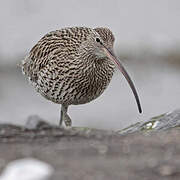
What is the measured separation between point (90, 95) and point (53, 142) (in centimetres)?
390

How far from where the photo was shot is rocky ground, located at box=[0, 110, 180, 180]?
727 cm

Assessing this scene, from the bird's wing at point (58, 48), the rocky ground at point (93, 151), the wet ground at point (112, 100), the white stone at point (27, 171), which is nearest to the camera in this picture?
the white stone at point (27, 171)

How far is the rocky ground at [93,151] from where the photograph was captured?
7266 mm

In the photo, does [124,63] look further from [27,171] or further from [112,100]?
[27,171]

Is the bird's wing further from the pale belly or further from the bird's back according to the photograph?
the pale belly

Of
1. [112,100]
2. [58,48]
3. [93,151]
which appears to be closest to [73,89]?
[58,48]

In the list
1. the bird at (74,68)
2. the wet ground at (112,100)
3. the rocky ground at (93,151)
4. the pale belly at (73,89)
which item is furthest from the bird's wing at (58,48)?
the wet ground at (112,100)

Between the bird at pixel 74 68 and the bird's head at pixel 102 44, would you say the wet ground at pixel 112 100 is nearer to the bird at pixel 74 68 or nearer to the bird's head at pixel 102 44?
the bird at pixel 74 68

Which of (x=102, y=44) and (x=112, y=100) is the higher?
(x=112, y=100)

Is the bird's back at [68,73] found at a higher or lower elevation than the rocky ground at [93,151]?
higher

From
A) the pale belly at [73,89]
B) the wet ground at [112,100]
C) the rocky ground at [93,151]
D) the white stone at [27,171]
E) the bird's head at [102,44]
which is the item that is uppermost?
the wet ground at [112,100]

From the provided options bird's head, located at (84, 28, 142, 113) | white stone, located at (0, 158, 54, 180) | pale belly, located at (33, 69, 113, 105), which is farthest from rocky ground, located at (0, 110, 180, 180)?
pale belly, located at (33, 69, 113, 105)

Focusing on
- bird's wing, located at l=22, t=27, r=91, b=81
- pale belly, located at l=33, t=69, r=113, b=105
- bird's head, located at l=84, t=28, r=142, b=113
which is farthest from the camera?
bird's wing, located at l=22, t=27, r=91, b=81

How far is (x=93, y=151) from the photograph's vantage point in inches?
309
